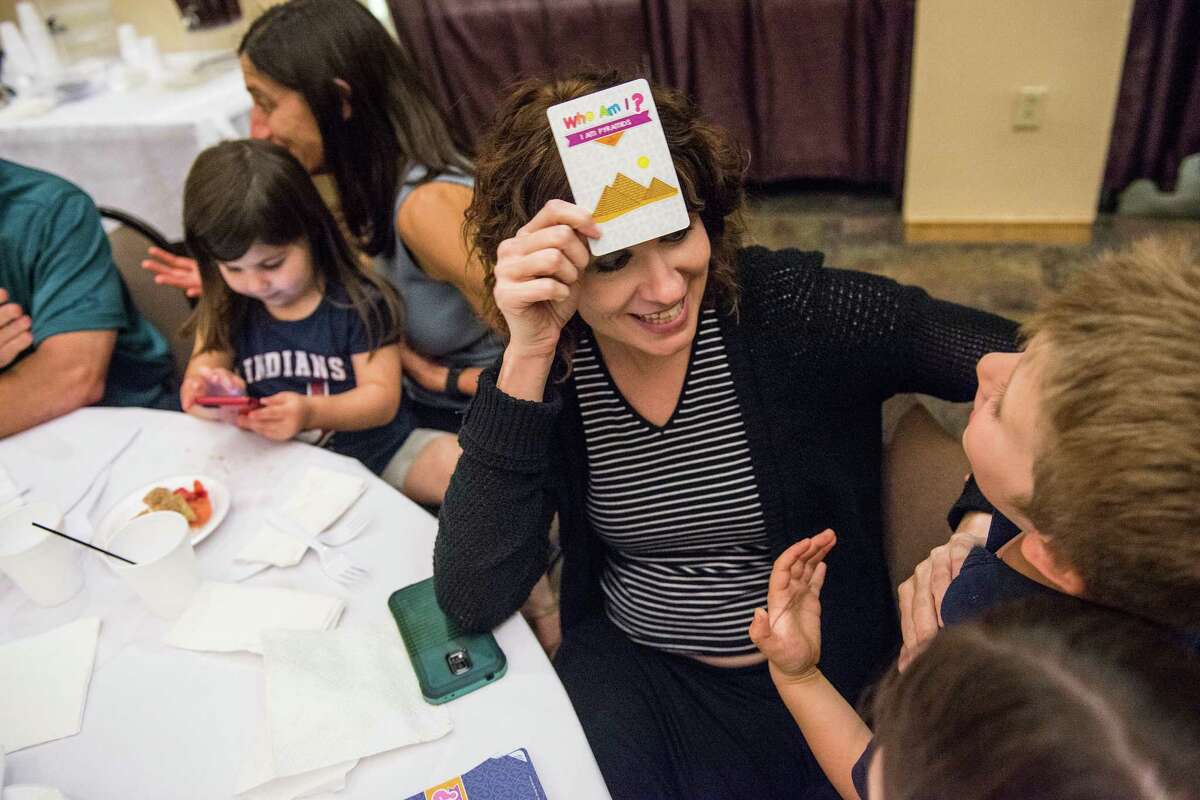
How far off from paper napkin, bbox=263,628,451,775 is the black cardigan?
15cm

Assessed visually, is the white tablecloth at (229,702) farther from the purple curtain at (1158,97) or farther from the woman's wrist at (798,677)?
the purple curtain at (1158,97)

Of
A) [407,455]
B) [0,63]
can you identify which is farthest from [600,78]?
[0,63]

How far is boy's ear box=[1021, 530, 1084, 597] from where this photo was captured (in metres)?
0.69

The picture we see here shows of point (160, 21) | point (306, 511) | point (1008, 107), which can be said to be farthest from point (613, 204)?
point (160, 21)

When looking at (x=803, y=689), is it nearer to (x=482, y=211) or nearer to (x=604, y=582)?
(x=604, y=582)

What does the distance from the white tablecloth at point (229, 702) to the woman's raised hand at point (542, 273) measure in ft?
1.03

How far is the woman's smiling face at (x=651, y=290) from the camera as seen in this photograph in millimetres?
1043

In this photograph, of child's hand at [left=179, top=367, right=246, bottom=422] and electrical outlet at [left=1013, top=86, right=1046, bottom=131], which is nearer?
child's hand at [left=179, top=367, right=246, bottom=422]

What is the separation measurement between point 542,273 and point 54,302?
3.76ft

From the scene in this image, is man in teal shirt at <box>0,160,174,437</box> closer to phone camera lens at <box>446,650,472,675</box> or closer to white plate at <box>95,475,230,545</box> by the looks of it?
white plate at <box>95,475,230,545</box>

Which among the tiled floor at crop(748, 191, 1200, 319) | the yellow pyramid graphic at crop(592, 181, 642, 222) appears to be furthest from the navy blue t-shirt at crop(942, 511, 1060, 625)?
the tiled floor at crop(748, 191, 1200, 319)

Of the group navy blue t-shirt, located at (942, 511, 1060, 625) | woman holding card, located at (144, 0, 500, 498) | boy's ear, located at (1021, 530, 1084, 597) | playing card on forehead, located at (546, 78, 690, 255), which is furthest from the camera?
woman holding card, located at (144, 0, 500, 498)

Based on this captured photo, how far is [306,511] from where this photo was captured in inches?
47.8

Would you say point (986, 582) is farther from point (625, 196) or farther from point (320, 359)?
point (320, 359)
